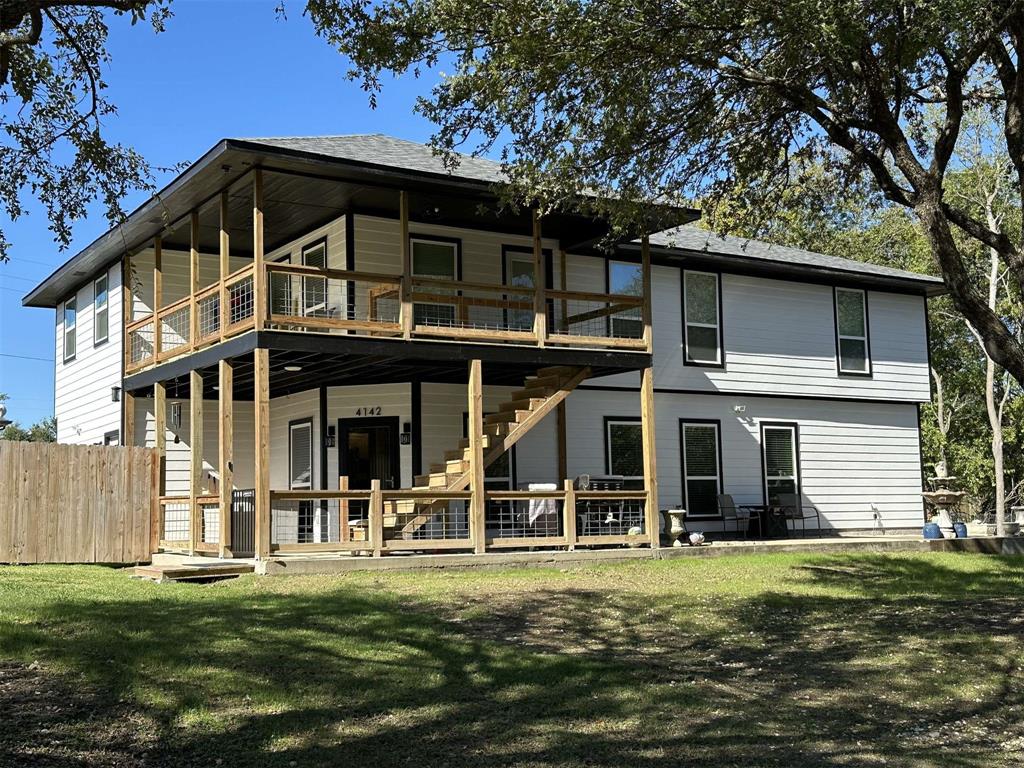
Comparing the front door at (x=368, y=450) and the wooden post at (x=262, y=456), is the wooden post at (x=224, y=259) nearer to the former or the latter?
the wooden post at (x=262, y=456)

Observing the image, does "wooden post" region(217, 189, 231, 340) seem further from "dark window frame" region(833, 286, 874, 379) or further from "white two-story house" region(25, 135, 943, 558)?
"dark window frame" region(833, 286, 874, 379)

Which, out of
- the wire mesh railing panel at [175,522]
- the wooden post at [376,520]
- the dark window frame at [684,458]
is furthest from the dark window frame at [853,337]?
the wire mesh railing panel at [175,522]

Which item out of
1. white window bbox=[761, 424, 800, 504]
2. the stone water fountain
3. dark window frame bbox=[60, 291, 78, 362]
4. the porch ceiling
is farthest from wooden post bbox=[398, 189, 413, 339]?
the stone water fountain

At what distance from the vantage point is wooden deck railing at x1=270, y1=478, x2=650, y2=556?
611 inches

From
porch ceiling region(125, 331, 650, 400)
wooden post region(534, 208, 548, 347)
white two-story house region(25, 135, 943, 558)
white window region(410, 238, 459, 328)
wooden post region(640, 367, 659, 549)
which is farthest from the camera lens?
white window region(410, 238, 459, 328)

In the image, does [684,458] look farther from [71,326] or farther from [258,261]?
[71,326]

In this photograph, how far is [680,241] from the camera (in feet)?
73.9

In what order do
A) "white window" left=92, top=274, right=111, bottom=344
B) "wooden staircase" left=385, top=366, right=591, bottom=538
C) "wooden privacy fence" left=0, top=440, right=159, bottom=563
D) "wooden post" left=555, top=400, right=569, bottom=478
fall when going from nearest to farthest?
"wooden privacy fence" left=0, top=440, right=159, bottom=563, "wooden staircase" left=385, top=366, right=591, bottom=538, "wooden post" left=555, top=400, right=569, bottom=478, "white window" left=92, top=274, right=111, bottom=344

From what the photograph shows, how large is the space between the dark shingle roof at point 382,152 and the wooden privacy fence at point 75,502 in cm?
568

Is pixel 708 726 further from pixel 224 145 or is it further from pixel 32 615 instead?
pixel 224 145

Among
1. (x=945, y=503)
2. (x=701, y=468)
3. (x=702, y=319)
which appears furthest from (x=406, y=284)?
(x=945, y=503)

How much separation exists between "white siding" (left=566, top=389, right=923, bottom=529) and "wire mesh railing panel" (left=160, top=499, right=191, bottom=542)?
22.8ft

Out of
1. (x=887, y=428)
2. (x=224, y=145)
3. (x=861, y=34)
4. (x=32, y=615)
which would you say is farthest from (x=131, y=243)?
(x=887, y=428)

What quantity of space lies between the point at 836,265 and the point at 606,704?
18315mm
